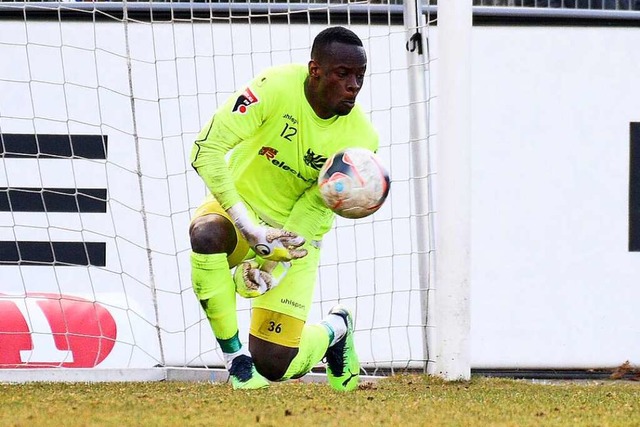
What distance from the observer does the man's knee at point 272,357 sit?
19.0 feet

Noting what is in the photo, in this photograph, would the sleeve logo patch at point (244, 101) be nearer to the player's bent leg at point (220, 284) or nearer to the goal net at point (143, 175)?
the player's bent leg at point (220, 284)

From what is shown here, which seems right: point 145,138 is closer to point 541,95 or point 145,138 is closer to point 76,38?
point 76,38

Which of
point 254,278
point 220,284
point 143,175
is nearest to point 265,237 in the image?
point 254,278

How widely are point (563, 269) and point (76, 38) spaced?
13.4 feet

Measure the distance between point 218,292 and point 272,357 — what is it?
55 centimetres

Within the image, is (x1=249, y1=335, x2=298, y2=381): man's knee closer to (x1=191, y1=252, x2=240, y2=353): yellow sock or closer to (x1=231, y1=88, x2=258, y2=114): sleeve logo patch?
(x1=191, y1=252, x2=240, y2=353): yellow sock

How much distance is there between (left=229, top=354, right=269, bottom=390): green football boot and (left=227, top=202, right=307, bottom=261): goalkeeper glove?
0.65 m

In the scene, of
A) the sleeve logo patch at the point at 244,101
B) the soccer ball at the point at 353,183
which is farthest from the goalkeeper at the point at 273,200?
the soccer ball at the point at 353,183

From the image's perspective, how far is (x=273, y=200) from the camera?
5793mm

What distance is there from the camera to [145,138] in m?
7.81

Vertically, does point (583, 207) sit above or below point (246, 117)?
below

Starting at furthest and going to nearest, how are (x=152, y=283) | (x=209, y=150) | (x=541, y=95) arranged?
(x=541, y=95)
(x=152, y=283)
(x=209, y=150)

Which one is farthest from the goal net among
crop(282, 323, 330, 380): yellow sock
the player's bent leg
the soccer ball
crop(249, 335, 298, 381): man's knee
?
the soccer ball

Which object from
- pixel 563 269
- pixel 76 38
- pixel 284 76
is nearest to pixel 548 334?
pixel 563 269
